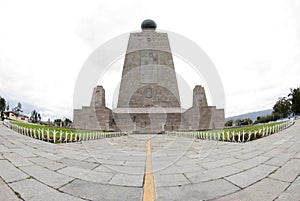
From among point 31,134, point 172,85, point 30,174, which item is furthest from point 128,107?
point 30,174

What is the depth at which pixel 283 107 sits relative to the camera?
4959 centimetres

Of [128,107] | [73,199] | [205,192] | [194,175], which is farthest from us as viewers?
[128,107]

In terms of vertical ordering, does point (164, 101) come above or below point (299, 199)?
above

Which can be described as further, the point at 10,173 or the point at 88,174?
the point at 88,174

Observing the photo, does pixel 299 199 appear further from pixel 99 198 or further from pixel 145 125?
pixel 145 125

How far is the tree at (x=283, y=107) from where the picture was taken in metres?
48.6

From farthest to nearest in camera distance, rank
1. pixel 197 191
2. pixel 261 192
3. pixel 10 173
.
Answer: pixel 10 173, pixel 197 191, pixel 261 192

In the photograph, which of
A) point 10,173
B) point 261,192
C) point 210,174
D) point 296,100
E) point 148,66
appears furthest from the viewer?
point 296,100

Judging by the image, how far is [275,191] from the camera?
6.44 ft

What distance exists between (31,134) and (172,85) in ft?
76.2

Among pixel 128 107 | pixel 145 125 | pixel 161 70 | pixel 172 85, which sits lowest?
pixel 145 125

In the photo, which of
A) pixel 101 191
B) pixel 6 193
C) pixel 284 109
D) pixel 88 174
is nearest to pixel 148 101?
pixel 88 174

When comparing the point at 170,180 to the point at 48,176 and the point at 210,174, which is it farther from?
the point at 48,176

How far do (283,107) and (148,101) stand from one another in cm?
4425
